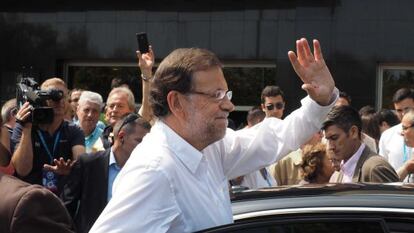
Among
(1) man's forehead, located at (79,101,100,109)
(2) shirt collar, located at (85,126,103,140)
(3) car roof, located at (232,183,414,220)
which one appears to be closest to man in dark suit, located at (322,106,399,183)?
(3) car roof, located at (232,183,414,220)

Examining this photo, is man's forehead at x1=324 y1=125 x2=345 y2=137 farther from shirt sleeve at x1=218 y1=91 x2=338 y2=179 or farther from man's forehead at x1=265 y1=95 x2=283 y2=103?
man's forehead at x1=265 y1=95 x2=283 y2=103

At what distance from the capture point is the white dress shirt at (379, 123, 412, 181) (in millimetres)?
6867

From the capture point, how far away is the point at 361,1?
498 inches

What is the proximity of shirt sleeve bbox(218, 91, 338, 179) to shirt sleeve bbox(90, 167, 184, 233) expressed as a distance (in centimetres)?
60

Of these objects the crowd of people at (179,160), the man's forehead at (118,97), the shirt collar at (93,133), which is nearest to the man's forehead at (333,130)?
the crowd of people at (179,160)

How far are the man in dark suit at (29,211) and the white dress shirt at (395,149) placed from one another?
4958 millimetres

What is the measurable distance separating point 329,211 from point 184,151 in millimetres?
595

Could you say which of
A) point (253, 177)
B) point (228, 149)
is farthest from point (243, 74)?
point (228, 149)

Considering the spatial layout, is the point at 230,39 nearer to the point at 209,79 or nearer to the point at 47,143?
the point at 47,143

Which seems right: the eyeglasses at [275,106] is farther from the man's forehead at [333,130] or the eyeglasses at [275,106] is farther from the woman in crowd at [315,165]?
the man's forehead at [333,130]

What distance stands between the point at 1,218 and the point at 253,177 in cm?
339

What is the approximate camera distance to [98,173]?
4422 mm

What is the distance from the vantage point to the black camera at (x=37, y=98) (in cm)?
512

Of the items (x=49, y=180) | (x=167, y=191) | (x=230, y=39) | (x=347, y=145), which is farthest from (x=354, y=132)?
(x=230, y=39)
